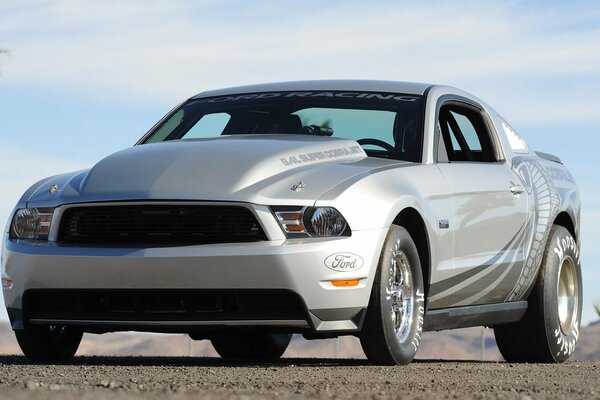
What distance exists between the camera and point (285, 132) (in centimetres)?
880

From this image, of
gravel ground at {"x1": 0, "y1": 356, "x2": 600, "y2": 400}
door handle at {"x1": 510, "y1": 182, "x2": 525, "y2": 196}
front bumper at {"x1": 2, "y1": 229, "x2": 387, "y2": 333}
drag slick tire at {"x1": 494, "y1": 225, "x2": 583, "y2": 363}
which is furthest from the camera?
drag slick tire at {"x1": 494, "y1": 225, "x2": 583, "y2": 363}

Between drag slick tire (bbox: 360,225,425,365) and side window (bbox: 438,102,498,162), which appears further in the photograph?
side window (bbox: 438,102,498,162)

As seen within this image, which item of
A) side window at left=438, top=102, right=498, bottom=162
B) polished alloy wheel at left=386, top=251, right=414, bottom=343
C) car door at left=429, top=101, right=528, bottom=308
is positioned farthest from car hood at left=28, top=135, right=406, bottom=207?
side window at left=438, top=102, right=498, bottom=162

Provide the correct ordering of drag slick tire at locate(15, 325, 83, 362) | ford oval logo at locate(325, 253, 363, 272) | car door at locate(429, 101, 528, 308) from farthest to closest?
car door at locate(429, 101, 528, 308)
drag slick tire at locate(15, 325, 83, 362)
ford oval logo at locate(325, 253, 363, 272)

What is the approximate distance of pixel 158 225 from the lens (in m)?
7.41

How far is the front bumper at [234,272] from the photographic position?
720cm

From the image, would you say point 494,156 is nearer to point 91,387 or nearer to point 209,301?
point 209,301

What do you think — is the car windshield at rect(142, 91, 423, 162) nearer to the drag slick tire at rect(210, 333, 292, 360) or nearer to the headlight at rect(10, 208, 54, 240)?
the headlight at rect(10, 208, 54, 240)

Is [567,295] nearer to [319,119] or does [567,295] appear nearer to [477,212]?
[477,212]

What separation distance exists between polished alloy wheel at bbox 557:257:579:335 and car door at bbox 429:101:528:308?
1.03 m

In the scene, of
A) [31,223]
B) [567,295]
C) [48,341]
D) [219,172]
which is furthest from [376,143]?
[567,295]

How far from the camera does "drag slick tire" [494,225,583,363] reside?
10.0 meters

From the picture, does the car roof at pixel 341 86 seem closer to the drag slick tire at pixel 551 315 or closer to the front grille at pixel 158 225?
the drag slick tire at pixel 551 315

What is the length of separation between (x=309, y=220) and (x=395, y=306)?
→ 90cm
